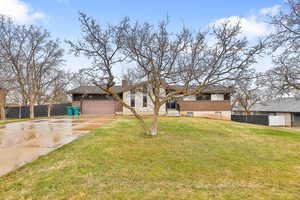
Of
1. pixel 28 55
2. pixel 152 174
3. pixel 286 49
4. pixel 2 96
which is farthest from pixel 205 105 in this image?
pixel 2 96

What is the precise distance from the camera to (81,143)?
5.48 metres

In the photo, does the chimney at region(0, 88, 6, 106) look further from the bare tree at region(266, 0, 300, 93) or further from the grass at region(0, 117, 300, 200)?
the bare tree at region(266, 0, 300, 93)

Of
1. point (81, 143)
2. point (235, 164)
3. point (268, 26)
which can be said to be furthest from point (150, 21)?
point (268, 26)

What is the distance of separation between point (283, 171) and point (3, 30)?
22.7m

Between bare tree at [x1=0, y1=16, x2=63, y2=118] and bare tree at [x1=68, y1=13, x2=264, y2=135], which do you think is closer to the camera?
bare tree at [x1=68, y1=13, x2=264, y2=135]

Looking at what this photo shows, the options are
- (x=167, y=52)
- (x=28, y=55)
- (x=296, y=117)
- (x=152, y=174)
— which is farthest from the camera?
(x=296, y=117)

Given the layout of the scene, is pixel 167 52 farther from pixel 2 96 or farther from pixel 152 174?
pixel 2 96

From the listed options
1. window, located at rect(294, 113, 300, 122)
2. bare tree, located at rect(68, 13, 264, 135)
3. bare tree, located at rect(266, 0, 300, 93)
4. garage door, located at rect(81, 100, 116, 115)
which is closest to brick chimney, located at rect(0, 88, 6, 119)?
garage door, located at rect(81, 100, 116, 115)

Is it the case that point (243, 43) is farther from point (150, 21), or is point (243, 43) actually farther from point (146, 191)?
point (146, 191)

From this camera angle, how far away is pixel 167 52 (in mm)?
6910

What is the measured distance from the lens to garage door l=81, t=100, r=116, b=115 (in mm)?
19625

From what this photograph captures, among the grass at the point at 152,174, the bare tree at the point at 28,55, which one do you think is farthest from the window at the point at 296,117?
the bare tree at the point at 28,55

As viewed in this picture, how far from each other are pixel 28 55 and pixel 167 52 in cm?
1693

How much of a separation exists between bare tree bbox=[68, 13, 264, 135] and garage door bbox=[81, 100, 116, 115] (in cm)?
1338
